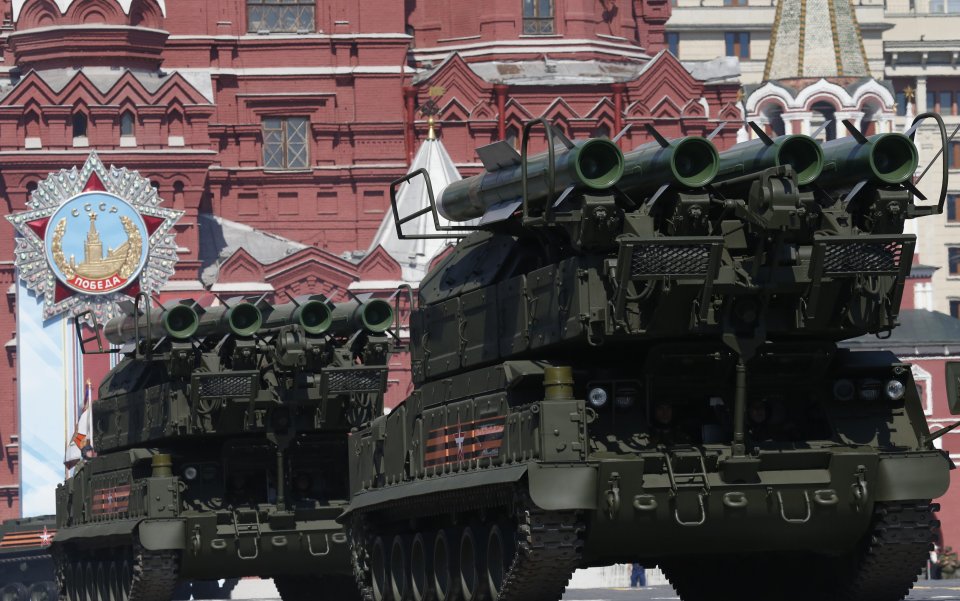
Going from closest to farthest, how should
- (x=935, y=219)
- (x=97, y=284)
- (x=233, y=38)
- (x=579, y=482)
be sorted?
(x=579, y=482) → (x=97, y=284) → (x=233, y=38) → (x=935, y=219)

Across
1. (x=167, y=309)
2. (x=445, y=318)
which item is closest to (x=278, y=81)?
(x=167, y=309)

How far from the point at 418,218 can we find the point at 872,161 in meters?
49.3

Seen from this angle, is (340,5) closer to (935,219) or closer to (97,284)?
(97,284)

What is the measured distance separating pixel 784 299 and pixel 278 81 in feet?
181

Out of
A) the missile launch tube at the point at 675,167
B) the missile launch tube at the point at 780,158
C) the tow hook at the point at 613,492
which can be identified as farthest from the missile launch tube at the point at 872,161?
the tow hook at the point at 613,492

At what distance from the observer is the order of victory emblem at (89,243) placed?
6719cm

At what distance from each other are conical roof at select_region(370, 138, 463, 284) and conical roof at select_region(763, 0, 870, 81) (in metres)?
22.5

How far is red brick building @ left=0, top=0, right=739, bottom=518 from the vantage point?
72.1 m

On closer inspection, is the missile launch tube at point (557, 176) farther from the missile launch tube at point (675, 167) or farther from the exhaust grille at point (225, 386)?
the exhaust grille at point (225, 386)

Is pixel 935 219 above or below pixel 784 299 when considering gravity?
above

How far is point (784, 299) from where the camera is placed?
73.3 ft

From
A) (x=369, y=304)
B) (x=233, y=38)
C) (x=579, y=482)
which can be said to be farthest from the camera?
(x=233, y=38)

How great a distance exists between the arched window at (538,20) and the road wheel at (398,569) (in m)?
50.4

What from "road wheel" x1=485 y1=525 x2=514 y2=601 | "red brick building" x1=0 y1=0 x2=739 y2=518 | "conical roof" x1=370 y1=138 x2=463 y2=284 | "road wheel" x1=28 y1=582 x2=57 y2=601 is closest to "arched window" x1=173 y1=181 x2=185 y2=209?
"red brick building" x1=0 y1=0 x2=739 y2=518
